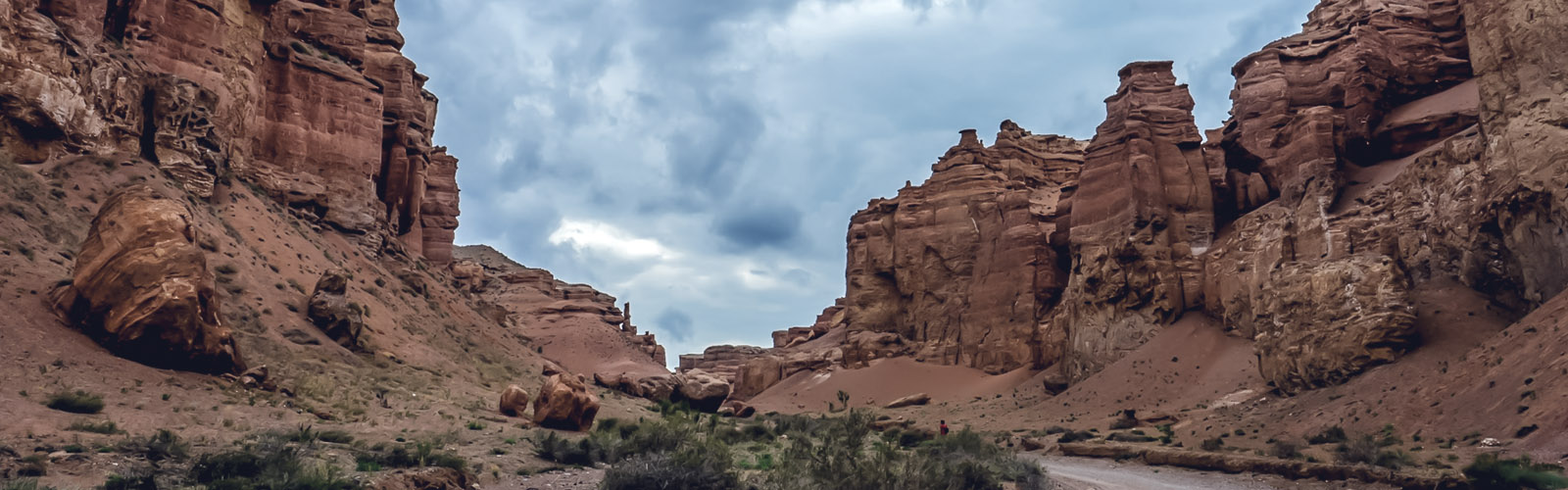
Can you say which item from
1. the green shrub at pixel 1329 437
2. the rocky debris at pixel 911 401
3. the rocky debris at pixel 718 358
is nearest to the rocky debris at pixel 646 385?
the rocky debris at pixel 911 401

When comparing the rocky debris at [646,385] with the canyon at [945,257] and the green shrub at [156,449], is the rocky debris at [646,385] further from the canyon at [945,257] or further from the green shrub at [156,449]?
the green shrub at [156,449]

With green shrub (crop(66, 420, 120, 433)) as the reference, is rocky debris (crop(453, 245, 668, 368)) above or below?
above

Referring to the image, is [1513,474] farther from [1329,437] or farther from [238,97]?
[238,97]

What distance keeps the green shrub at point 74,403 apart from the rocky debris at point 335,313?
1509 centimetres

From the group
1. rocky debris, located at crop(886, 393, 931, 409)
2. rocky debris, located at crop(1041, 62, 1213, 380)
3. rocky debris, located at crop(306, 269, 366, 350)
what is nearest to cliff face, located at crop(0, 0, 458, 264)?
rocky debris, located at crop(306, 269, 366, 350)

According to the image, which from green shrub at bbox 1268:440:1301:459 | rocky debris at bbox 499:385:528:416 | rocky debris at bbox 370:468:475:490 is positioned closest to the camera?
rocky debris at bbox 370:468:475:490

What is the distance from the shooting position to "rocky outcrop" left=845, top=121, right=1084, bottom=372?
208 ft

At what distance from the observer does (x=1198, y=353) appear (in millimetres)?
44031

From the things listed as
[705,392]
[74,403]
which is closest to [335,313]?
[74,403]

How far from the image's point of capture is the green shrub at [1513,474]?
14.9 metres

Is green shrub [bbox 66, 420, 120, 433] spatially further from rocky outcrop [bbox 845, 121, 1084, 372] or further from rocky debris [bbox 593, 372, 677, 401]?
rocky outcrop [bbox 845, 121, 1084, 372]

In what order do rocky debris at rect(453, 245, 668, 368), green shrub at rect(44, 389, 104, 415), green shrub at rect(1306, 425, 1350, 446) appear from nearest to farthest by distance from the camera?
green shrub at rect(44, 389, 104, 415), green shrub at rect(1306, 425, 1350, 446), rocky debris at rect(453, 245, 668, 368)

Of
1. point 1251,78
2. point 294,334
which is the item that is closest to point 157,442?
point 294,334

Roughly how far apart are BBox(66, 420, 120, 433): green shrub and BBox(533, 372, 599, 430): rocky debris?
10788 mm
